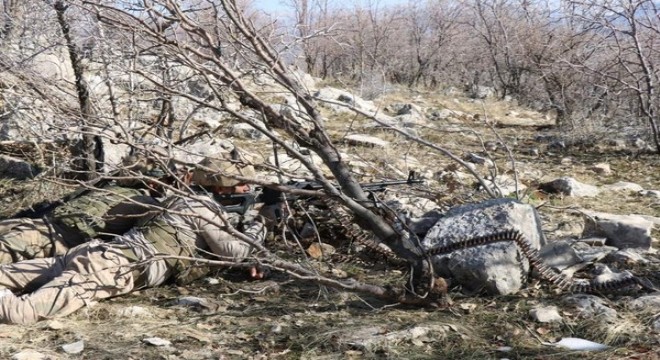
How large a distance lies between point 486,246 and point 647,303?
67cm

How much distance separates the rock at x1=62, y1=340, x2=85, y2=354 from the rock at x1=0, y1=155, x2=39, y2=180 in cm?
327

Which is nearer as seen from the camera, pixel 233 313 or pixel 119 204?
pixel 233 313

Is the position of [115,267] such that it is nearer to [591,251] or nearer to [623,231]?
[591,251]

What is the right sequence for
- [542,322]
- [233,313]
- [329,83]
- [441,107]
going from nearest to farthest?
[542,322] < [233,313] < [441,107] < [329,83]

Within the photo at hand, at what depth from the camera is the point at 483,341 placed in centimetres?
269

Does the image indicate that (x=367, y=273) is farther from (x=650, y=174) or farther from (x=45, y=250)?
(x=650, y=174)

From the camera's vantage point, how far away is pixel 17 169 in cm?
564

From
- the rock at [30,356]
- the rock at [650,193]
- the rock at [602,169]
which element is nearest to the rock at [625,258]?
the rock at [650,193]

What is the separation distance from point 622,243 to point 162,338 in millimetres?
2478

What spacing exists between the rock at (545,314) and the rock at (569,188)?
2887 mm

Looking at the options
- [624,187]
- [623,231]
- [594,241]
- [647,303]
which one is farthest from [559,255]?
[624,187]

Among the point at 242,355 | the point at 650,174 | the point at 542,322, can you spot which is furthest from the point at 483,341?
the point at 650,174

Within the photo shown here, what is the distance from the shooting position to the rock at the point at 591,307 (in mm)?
2791

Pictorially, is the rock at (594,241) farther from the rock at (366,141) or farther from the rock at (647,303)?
the rock at (366,141)
